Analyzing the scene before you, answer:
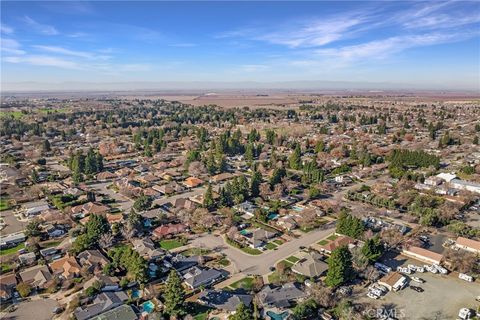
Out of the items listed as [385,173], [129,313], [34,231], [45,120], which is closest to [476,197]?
[385,173]

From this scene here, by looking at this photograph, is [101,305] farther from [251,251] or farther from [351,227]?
[351,227]

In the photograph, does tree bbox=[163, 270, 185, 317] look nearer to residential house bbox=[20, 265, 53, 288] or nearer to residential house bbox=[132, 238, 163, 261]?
residential house bbox=[132, 238, 163, 261]

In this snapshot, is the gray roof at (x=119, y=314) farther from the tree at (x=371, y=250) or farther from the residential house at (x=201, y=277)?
the tree at (x=371, y=250)

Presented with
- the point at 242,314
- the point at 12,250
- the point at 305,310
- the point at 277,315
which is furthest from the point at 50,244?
the point at 305,310

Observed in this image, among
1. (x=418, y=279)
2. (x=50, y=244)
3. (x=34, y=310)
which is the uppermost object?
(x=418, y=279)

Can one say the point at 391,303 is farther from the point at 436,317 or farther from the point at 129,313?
the point at 129,313

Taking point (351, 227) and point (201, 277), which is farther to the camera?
point (351, 227)

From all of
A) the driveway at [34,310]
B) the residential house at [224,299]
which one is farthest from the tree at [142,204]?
the residential house at [224,299]

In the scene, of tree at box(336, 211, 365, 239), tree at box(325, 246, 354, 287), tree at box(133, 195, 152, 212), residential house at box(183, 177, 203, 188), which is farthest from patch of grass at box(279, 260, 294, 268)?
residential house at box(183, 177, 203, 188)
